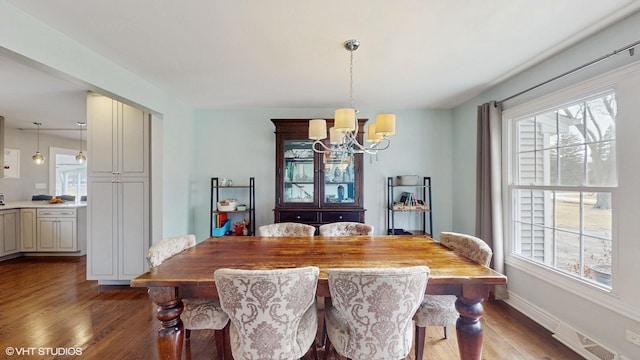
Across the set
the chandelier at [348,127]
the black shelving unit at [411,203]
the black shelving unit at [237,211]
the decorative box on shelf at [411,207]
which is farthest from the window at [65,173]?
the decorative box on shelf at [411,207]

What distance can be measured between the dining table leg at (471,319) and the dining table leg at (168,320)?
1575mm

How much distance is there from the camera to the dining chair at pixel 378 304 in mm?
1194

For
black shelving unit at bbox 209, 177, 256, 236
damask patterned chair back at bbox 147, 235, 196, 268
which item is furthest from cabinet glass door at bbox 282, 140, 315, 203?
damask patterned chair back at bbox 147, 235, 196, 268

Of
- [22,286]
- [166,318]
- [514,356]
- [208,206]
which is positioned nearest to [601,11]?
[514,356]

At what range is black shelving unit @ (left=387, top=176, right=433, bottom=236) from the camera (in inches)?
141

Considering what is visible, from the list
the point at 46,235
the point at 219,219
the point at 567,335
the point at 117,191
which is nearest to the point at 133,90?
the point at 117,191

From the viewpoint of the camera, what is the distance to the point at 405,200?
142 inches

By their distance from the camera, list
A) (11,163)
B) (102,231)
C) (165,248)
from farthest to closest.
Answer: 1. (11,163)
2. (102,231)
3. (165,248)

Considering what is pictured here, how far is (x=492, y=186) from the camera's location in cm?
270

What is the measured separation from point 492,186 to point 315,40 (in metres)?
2.30

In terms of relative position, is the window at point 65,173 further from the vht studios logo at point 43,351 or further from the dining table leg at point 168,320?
the dining table leg at point 168,320

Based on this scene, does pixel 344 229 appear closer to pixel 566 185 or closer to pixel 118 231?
pixel 566 185

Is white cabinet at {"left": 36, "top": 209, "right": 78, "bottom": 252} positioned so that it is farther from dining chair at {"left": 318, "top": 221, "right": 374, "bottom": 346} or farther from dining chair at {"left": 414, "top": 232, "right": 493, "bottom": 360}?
dining chair at {"left": 414, "top": 232, "right": 493, "bottom": 360}

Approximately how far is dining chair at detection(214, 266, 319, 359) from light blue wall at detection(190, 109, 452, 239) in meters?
2.57
